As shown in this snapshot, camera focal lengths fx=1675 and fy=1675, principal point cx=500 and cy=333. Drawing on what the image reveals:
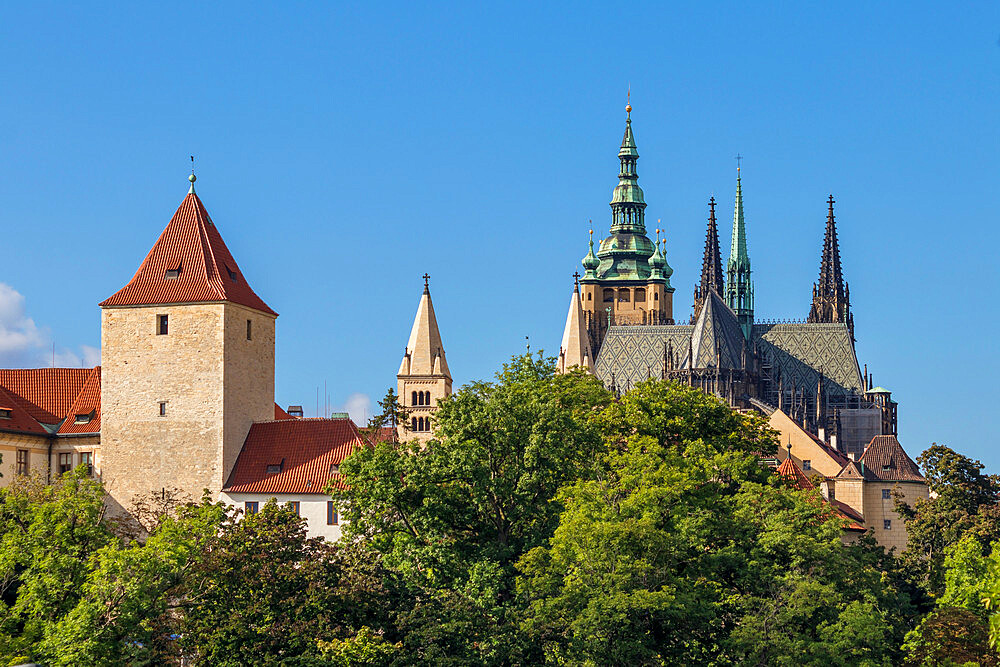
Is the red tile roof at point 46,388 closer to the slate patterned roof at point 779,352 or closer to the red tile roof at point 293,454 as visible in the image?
the red tile roof at point 293,454

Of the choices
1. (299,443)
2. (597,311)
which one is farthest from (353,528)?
(597,311)

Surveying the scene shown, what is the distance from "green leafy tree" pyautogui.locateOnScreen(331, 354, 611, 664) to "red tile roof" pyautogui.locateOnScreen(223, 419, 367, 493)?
1590 cm

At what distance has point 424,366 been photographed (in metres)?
115

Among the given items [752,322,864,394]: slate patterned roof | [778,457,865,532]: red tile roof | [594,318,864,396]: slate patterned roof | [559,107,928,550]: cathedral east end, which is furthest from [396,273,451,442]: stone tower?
→ [752,322,864,394]: slate patterned roof

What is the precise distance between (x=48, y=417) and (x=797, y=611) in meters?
43.6

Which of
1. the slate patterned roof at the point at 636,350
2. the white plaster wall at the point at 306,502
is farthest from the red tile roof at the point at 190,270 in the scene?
the slate patterned roof at the point at 636,350

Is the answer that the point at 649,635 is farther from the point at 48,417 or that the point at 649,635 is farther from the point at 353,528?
the point at 48,417

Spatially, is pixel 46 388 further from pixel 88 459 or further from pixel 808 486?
pixel 808 486

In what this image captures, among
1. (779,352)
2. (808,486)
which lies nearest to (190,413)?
(808,486)

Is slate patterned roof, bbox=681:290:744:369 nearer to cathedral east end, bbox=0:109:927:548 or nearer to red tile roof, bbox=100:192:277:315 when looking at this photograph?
cathedral east end, bbox=0:109:927:548

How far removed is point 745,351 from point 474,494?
97.2 m

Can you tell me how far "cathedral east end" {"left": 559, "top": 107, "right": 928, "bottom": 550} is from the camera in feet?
360

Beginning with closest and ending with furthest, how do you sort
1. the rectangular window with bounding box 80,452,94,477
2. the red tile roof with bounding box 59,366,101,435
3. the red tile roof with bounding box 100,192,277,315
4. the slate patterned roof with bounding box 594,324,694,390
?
the red tile roof with bounding box 100,192,277,315 < the rectangular window with bounding box 80,452,94,477 < the red tile roof with bounding box 59,366,101,435 < the slate patterned roof with bounding box 594,324,694,390

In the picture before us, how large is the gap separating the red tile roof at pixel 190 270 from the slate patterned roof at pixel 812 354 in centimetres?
8317
